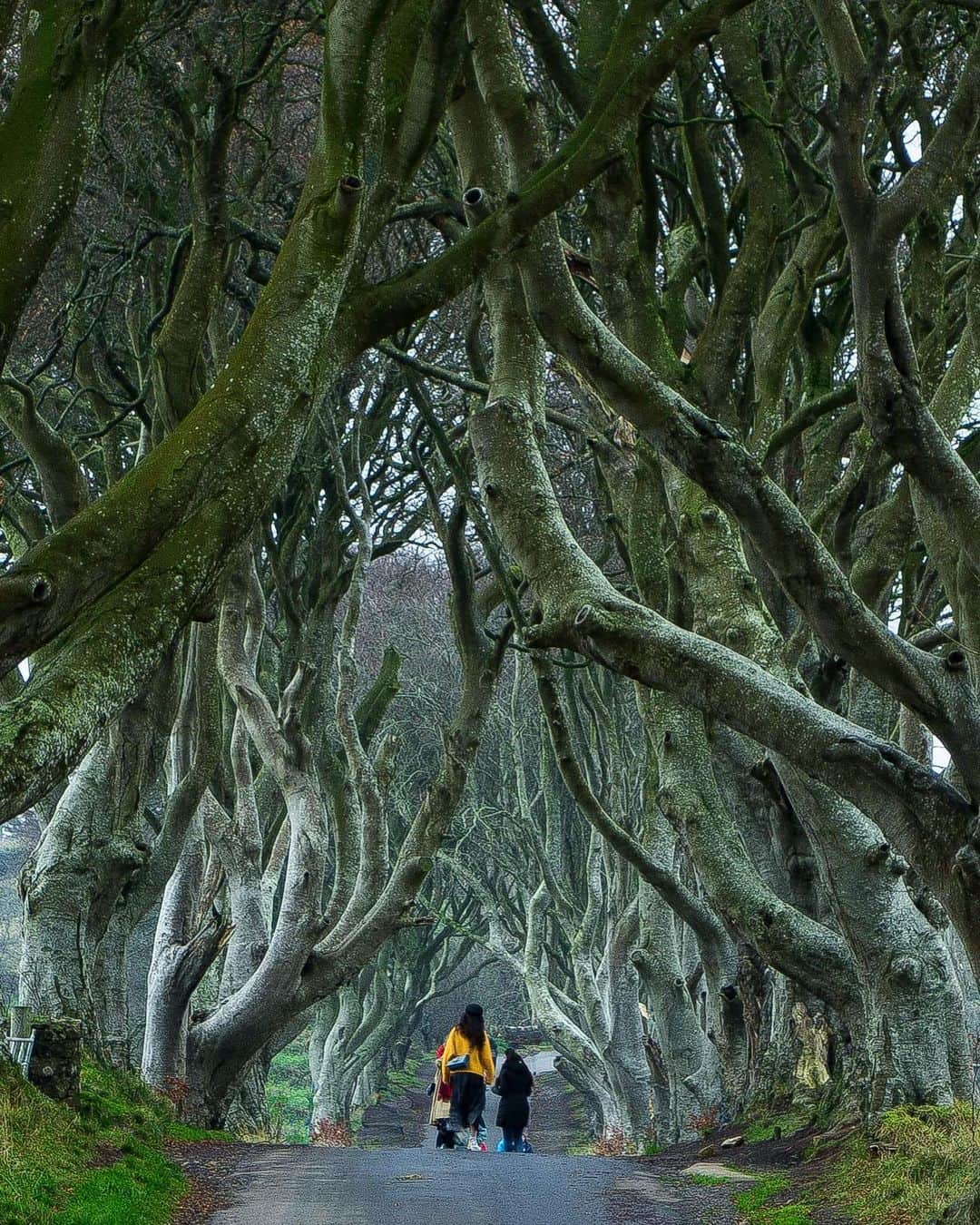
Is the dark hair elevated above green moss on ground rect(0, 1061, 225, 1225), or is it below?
above

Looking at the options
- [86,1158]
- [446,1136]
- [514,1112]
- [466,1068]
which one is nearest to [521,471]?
[86,1158]

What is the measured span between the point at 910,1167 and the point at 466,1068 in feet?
25.3

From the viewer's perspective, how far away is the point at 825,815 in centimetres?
711

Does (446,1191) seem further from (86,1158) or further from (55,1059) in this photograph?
(55,1059)

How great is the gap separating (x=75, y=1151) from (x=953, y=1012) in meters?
5.09

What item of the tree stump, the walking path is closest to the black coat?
the walking path

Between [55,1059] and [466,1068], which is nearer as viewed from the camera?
[55,1059]

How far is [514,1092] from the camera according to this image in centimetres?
1485

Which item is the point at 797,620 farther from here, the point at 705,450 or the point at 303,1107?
the point at 303,1107

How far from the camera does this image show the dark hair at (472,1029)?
13.6 meters

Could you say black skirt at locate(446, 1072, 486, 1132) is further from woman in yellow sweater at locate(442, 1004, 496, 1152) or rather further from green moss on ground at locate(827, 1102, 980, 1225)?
green moss on ground at locate(827, 1102, 980, 1225)

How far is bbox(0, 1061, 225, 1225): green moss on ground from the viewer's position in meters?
6.14

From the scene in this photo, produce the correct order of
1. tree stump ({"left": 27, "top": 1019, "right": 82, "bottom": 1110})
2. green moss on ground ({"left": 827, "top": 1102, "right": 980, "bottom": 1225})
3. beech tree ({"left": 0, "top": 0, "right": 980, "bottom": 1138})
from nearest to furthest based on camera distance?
beech tree ({"left": 0, "top": 0, "right": 980, "bottom": 1138}), green moss on ground ({"left": 827, "top": 1102, "right": 980, "bottom": 1225}), tree stump ({"left": 27, "top": 1019, "right": 82, "bottom": 1110})

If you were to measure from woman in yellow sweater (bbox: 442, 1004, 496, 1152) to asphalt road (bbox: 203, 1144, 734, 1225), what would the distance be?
342 cm
